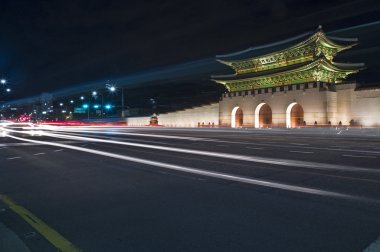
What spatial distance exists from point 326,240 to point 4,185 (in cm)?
790

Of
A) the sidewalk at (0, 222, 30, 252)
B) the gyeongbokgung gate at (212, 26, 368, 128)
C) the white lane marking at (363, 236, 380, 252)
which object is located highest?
the gyeongbokgung gate at (212, 26, 368, 128)

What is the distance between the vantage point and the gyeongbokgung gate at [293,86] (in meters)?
41.4

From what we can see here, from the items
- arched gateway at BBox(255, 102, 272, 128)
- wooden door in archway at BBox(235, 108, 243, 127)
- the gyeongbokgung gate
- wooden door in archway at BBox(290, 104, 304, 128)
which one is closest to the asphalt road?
the gyeongbokgung gate

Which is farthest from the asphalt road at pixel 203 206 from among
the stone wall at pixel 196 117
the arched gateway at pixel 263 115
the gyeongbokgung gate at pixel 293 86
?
the stone wall at pixel 196 117

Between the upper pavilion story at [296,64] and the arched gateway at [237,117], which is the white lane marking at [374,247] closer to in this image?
the upper pavilion story at [296,64]

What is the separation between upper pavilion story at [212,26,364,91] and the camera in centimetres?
4259

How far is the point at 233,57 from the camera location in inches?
2314

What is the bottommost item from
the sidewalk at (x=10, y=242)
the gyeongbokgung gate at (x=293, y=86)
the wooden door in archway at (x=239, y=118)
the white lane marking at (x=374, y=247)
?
the sidewalk at (x=10, y=242)

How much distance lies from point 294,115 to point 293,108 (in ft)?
3.42

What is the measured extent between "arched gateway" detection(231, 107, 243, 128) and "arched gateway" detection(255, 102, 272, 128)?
387 centimetres

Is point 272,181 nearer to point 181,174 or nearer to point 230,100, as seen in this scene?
point 181,174

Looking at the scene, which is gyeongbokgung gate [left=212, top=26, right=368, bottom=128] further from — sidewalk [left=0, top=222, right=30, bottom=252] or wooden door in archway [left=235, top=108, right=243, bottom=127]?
sidewalk [left=0, top=222, right=30, bottom=252]

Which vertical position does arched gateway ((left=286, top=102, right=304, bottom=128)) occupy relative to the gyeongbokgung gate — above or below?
below

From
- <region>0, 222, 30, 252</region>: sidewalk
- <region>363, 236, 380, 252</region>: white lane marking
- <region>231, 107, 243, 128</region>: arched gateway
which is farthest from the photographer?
<region>231, 107, 243, 128</region>: arched gateway
